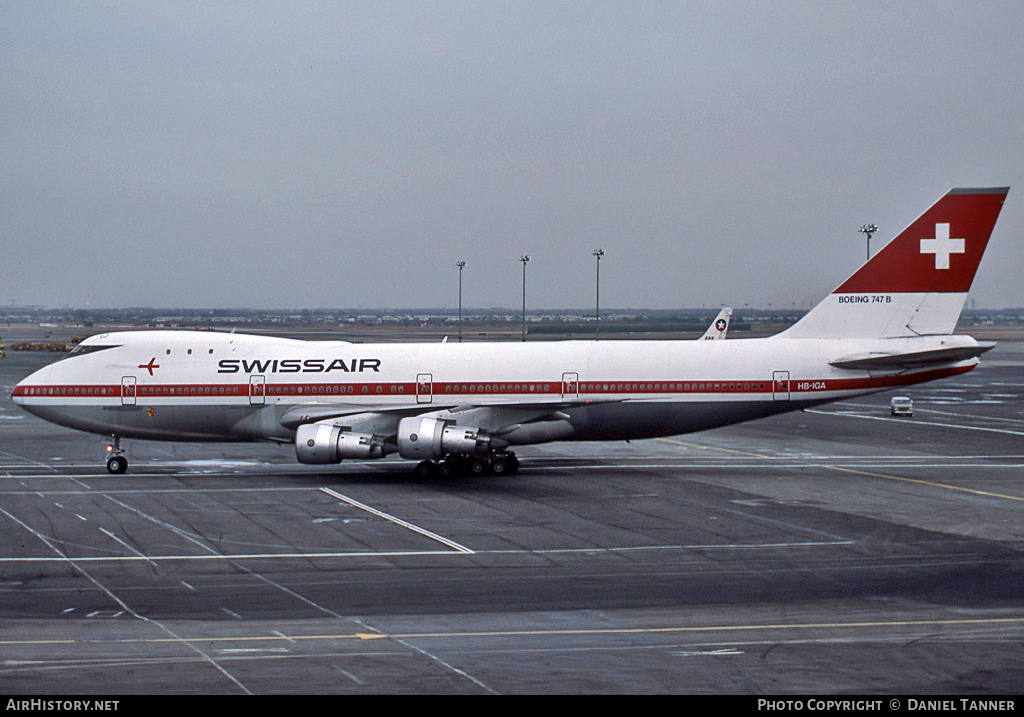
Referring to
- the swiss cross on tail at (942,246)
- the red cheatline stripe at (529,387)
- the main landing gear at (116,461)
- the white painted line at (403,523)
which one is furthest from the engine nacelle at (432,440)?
the swiss cross on tail at (942,246)

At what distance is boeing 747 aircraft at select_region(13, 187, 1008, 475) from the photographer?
36.4 metres

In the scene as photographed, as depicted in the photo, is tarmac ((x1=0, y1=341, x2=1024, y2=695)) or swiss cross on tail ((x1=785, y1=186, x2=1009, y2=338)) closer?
tarmac ((x1=0, y1=341, x2=1024, y2=695))

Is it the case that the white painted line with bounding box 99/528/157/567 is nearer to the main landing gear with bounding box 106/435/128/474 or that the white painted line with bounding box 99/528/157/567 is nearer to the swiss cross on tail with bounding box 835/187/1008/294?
the main landing gear with bounding box 106/435/128/474

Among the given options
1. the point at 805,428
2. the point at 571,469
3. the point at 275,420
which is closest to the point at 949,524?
the point at 571,469

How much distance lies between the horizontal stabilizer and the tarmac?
3.94 m

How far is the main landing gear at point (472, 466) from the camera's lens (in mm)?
36188

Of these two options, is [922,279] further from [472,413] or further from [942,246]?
[472,413]

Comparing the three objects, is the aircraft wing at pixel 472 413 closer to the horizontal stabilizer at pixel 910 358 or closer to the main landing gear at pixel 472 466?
the main landing gear at pixel 472 466

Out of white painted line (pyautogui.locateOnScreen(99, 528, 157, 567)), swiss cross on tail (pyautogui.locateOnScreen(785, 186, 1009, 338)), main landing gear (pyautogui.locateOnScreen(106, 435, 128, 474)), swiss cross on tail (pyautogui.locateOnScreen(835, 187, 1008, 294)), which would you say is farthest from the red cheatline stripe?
white painted line (pyautogui.locateOnScreen(99, 528, 157, 567))

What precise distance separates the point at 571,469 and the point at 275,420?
36.6 feet

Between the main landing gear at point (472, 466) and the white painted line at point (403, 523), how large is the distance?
4108 mm

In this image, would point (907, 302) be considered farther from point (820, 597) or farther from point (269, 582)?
point (269, 582)

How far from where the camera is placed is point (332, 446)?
34656 millimetres

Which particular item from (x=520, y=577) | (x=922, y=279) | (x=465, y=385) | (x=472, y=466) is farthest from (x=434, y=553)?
(x=922, y=279)
